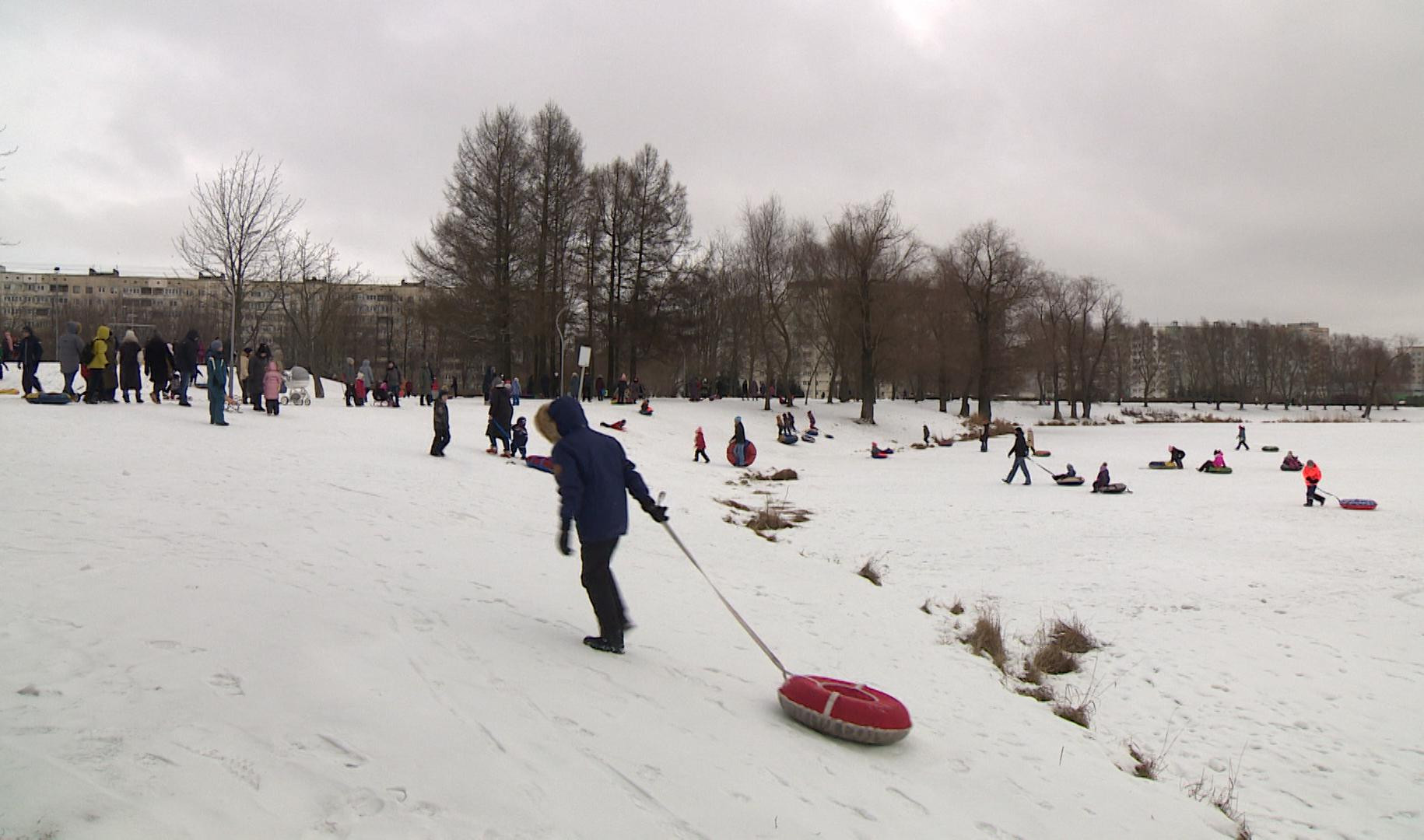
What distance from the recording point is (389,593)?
22.5 feet

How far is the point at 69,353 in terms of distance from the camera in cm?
1894

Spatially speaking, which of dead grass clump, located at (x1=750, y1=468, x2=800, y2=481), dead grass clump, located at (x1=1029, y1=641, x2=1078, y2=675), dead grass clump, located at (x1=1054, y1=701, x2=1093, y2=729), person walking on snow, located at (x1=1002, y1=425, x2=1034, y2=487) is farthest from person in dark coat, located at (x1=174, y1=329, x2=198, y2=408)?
person walking on snow, located at (x1=1002, y1=425, x2=1034, y2=487)

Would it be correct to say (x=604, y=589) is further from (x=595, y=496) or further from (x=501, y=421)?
(x=501, y=421)

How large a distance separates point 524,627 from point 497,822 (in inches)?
126

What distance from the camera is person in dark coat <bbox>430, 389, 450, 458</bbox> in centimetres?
1744

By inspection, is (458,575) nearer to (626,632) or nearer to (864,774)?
(626,632)

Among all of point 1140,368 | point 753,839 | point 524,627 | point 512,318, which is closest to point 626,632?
point 524,627

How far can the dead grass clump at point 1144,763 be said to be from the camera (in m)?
6.00

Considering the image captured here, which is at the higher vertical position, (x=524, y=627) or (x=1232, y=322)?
(x=1232, y=322)

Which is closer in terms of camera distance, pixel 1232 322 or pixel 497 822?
A: pixel 497 822

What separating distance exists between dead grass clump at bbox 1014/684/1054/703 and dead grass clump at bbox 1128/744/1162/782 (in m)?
0.93

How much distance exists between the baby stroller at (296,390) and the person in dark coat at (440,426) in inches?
472

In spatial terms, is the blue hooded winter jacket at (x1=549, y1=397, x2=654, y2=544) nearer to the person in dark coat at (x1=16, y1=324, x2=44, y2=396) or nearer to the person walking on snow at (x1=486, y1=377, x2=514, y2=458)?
the person walking on snow at (x1=486, y1=377, x2=514, y2=458)

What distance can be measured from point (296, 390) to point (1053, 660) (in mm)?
28133
